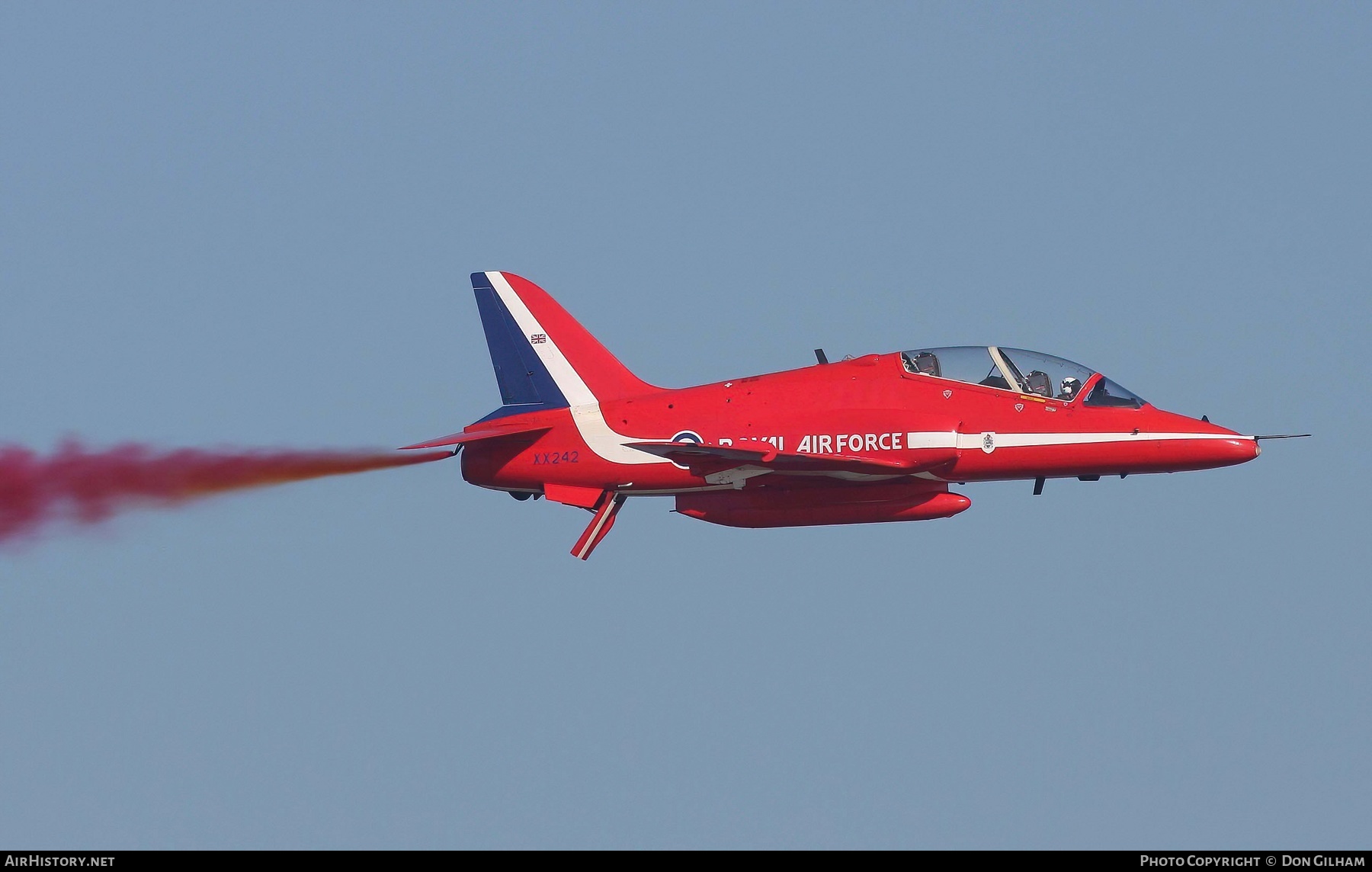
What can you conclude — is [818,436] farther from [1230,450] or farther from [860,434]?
[1230,450]

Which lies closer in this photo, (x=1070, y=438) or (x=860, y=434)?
(x=1070, y=438)

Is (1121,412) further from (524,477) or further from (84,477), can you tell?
(84,477)

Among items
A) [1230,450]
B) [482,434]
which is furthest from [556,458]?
[1230,450]

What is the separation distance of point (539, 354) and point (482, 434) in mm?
2156

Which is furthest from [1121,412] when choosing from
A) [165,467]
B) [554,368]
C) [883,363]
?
[165,467]

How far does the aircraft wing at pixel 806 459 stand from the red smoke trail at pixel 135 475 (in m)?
4.65

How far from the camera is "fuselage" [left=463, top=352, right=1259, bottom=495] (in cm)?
3659

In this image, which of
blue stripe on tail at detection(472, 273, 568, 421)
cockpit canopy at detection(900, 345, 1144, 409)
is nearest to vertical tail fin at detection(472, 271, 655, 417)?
blue stripe on tail at detection(472, 273, 568, 421)

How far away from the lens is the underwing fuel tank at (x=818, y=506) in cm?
3750

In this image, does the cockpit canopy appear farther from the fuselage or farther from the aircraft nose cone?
the aircraft nose cone

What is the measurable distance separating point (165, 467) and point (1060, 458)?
15688mm

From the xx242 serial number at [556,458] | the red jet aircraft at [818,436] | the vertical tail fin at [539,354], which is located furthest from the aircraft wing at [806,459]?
the vertical tail fin at [539,354]

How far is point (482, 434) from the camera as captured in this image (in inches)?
1503
